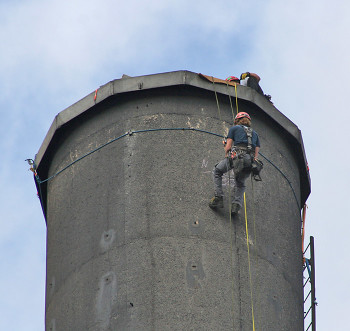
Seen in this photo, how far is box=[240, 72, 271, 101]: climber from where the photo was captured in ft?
86.8

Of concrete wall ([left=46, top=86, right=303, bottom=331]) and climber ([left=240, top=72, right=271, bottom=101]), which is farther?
climber ([left=240, top=72, right=271, bottom=101])

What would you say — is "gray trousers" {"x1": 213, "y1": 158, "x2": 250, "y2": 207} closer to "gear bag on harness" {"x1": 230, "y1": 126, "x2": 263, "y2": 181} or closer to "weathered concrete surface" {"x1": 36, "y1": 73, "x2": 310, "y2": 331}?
"gear bag on harness" {"x1": 230, "y1": 126, "x2": 263, "y2": 181}

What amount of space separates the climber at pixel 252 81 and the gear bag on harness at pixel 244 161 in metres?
2.75

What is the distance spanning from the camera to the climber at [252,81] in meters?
26.5

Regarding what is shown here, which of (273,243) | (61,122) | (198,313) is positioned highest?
(61,122)

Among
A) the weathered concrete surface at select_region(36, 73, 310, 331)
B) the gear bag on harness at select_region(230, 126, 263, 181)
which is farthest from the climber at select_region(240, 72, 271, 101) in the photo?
the gear bag on harness at select_region(230, 126, 263, 181)

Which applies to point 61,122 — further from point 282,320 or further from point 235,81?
point 282,320

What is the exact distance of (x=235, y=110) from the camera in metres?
24.8

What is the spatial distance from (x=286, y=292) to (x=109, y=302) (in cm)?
320

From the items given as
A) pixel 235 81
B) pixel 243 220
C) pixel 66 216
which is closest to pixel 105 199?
pixel 66 216

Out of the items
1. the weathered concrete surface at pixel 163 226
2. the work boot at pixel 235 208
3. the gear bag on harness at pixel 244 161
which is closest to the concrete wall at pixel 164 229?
the weathered concrete surface at pixel 163 226

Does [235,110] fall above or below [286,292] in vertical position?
above

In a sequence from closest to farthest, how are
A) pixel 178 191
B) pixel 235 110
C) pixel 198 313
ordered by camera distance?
1. pixel 198 313
2. pixel 178 191
3. pixel 235 110

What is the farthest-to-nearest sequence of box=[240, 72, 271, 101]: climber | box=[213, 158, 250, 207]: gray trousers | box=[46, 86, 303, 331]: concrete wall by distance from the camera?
box=[240, 72, 271, 101]: climber < box=[213, 158, 250, 207]: gray trousers < box=[46, 86, 303, 331]: concrete wall
